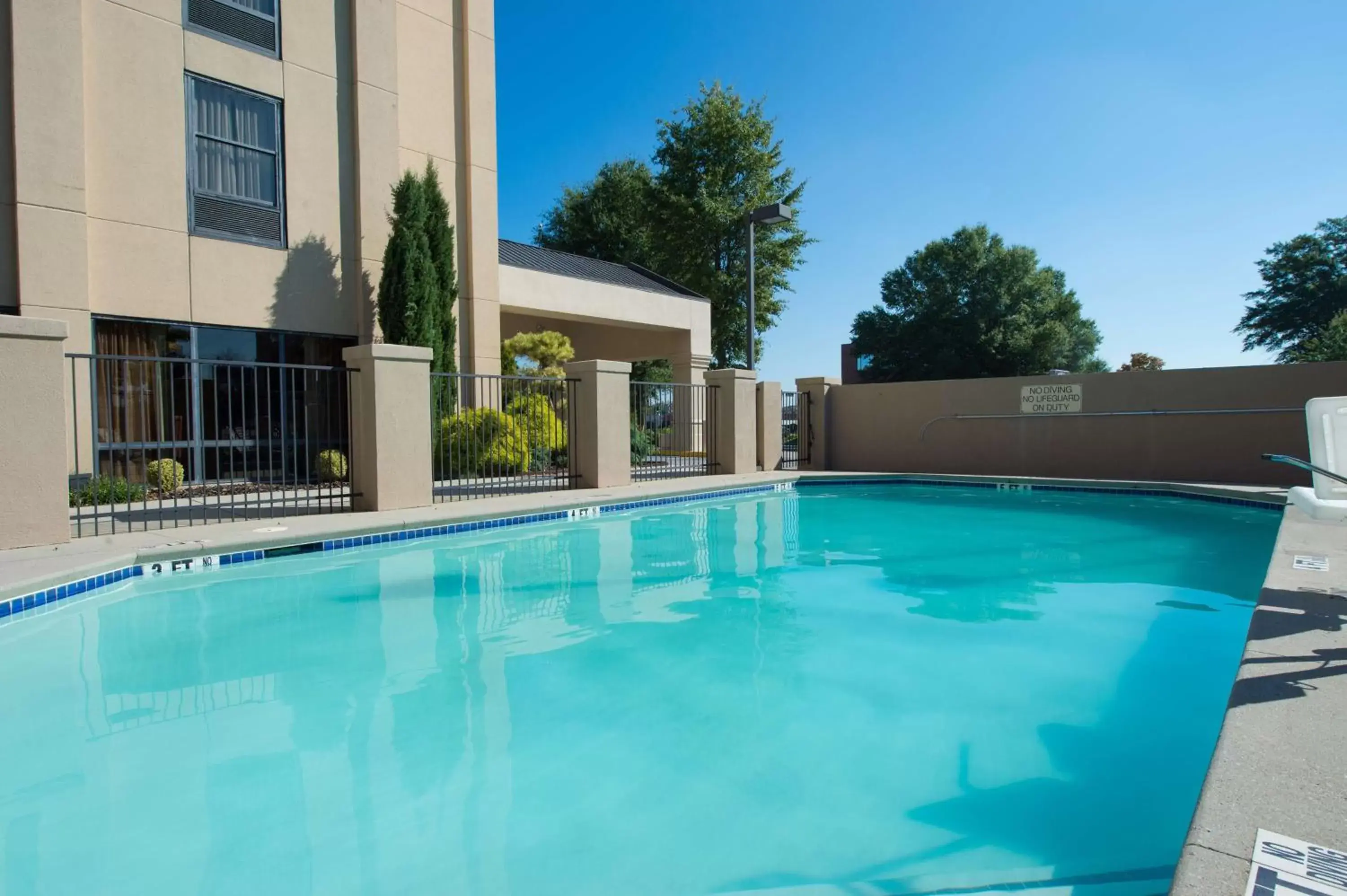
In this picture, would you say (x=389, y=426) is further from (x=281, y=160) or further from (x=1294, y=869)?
(x=1294, y=869)

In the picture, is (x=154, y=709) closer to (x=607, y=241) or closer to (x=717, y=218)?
(x=717, y=218)

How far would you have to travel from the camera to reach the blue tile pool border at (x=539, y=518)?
540 centimetres

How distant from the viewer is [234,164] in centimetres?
1101

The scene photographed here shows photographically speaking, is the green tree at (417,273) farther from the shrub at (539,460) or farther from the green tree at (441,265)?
the shrub at (539,460)

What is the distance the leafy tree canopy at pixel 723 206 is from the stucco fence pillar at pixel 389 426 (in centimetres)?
1747

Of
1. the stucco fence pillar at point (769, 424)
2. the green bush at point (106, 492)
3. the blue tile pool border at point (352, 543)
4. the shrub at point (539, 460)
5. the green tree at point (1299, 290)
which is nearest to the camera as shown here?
the blue tile pool border at point (352, 543)

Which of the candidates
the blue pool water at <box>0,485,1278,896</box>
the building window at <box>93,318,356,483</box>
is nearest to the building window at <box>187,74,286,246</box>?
the building window at <box>93,318,356,483</box>

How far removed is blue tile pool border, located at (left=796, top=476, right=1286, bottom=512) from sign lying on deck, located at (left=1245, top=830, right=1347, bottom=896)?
32.8ft

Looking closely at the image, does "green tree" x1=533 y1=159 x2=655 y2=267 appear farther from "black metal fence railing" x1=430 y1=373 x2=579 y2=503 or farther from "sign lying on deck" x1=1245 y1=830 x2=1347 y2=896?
"sign lying on deck" x1=1245 y1=830 x2=1347 y2=896

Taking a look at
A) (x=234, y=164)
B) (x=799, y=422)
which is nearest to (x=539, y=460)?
(x=799, y=422)

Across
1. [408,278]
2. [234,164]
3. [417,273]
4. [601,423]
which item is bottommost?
[601,423]

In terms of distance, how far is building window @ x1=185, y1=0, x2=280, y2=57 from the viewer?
1065 centimetres

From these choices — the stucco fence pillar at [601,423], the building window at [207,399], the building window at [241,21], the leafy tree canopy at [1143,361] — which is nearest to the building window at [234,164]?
the building window at [241,21]

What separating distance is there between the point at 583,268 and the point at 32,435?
13682 millimetres
